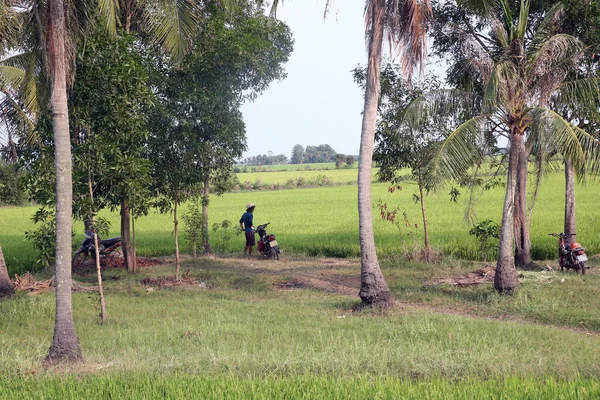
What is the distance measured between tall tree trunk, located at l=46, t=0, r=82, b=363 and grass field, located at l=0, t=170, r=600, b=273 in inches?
277

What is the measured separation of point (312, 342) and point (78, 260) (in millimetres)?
11628

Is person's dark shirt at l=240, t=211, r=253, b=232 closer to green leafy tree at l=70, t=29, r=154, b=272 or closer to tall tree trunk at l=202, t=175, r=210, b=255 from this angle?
tall tree trunk at l=202, t=175, r=210, b=255

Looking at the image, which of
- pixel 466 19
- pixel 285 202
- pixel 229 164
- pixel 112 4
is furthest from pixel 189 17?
pixel 285 202

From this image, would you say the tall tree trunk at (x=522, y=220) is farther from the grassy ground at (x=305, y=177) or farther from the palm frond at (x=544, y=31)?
the grassy ground at (x=305, y=177)

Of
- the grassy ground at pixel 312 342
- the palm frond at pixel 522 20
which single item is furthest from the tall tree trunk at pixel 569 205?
the palm frond at pixel 522 20

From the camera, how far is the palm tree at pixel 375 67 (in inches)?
454

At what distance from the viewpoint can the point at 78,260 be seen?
18328 millimetres

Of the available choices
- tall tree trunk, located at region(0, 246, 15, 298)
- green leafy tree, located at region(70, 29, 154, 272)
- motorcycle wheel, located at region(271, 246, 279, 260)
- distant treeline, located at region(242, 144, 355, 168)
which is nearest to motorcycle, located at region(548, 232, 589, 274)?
motorcycle wheel, located at region(271, 246, 279, 260)

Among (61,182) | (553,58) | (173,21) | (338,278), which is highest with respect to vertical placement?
(173,21)

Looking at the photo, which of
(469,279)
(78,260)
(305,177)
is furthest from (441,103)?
(305,177)

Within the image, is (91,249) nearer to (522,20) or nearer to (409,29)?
(409,29)

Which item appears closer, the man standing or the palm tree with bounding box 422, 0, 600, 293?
the palm tree with bounding box 422, 0, 600, 293

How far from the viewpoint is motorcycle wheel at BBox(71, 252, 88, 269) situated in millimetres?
17750

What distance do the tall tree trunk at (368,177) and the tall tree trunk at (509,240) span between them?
8.90 ft
